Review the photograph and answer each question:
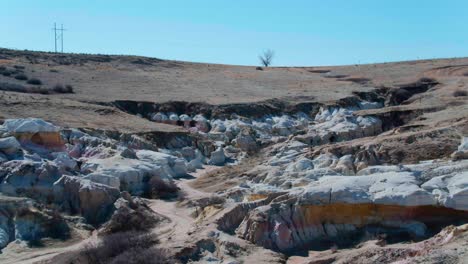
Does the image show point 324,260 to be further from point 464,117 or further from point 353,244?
point 464,117

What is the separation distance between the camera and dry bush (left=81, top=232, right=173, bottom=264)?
712 inches

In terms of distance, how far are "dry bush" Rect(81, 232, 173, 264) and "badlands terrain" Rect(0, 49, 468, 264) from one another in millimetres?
59

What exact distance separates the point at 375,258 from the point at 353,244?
204 centimetres

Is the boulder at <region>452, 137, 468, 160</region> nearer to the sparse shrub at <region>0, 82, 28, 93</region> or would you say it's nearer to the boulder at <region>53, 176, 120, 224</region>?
the boulder at <region>53, 176, 120, 224</region>

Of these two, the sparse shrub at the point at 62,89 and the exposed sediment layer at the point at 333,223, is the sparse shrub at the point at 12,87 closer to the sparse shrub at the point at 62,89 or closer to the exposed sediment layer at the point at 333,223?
the sparse shrub at the point at 62,89

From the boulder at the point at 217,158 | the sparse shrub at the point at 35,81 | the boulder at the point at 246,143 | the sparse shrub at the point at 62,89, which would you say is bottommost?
the boulder at the point at 217,158

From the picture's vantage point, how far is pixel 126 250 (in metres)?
19.4

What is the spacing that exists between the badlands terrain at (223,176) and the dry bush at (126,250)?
6 centimetres

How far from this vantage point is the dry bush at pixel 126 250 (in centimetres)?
1808

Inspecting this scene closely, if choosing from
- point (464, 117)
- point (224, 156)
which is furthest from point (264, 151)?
point (464, 117)

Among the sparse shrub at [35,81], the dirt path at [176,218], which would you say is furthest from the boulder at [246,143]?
the sparse shrub at [35,81]

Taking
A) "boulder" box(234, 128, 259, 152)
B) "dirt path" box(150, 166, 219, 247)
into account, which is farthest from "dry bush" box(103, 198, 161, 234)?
"boulder" box(234, 128, 259, 152)

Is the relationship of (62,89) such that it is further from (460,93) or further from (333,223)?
(333,223)

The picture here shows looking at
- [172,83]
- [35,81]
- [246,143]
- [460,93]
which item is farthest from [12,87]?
[460,93]
